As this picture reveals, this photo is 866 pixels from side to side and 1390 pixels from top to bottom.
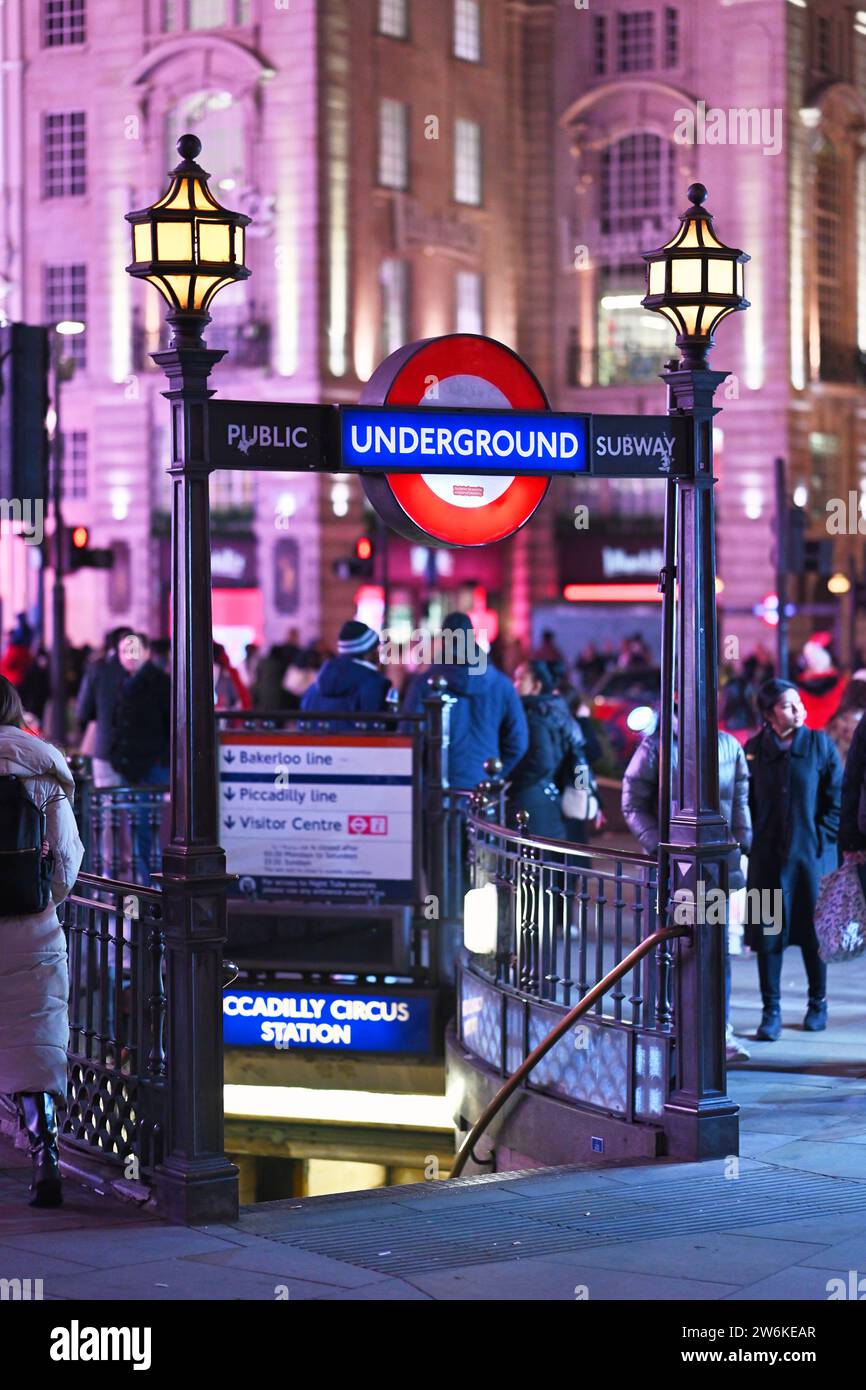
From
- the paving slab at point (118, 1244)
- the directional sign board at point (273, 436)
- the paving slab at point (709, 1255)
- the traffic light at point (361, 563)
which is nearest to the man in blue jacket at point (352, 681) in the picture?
the directional sign board at point (273, 436)

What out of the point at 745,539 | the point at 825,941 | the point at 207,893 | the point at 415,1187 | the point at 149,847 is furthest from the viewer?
the point at 745,539

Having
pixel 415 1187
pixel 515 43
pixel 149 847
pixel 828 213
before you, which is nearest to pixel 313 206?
pixel 515 43

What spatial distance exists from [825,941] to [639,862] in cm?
108

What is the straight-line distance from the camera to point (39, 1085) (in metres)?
8.45

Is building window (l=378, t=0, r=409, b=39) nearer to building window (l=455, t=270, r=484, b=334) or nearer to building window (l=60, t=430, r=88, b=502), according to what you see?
building window (l=455, t=270, r=484, b=334)

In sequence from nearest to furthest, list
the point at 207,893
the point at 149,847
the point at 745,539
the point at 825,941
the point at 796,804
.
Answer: the point at 207,893, the point at 825,941, the point at 796,804, the point at 149,847, the point at 745,539

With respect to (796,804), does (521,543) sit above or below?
above

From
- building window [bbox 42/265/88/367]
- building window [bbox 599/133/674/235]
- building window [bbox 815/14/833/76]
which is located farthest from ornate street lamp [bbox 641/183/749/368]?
building window [bbox 815/14/833/76]

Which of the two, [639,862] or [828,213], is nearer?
[639,862]

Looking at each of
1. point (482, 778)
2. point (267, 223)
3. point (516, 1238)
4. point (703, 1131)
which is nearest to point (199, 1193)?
point (516, 1238)

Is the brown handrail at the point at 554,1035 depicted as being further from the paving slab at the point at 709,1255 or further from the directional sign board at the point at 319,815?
the directional sign board at the point at 319,815

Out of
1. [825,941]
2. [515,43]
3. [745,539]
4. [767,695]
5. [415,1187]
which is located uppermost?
[515,43]

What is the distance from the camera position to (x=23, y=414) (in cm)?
1438

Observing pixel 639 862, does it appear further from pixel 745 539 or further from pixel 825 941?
pixel 745 539
